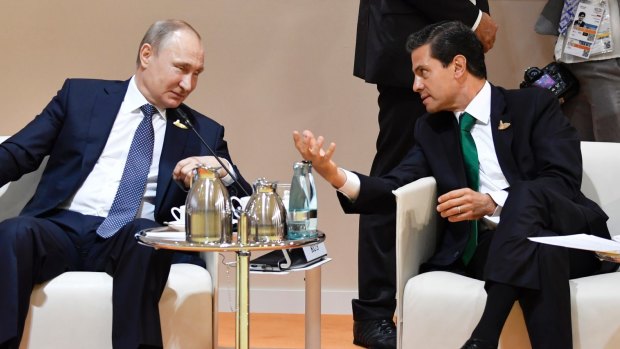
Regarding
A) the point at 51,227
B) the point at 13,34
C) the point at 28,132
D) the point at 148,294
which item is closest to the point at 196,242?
the point at 148,294

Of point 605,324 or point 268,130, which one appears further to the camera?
point 268,130

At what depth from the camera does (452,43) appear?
368cm

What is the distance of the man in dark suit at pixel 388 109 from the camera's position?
4.08m

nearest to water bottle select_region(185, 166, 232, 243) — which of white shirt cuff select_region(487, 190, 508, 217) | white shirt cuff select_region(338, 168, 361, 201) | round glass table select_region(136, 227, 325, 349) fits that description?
round glass table select_region(136, 227, 325, 349)

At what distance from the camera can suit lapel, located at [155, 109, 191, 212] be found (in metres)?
3.62

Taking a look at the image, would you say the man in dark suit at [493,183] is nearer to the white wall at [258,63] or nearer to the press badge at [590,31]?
the press badge at [590,31]

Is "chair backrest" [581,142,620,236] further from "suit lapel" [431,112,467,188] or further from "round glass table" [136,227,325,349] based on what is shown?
"round glass table" [136,227,325,349]

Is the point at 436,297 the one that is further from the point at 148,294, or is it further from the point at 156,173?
the point at 156,173

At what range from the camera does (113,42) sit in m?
5.04

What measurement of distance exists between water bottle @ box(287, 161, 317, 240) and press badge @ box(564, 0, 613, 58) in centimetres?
198

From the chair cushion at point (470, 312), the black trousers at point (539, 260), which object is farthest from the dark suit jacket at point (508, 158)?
the chair cushion at point (470, 312)

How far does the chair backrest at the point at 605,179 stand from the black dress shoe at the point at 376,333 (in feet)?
3.21

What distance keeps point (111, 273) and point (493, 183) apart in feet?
4.53

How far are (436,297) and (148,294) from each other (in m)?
0.91
